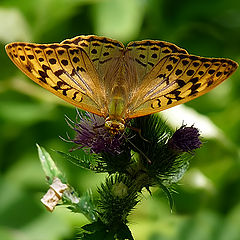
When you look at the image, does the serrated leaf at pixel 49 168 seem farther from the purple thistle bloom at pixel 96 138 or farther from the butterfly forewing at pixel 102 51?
the butterfly forewing at pixel 102 51

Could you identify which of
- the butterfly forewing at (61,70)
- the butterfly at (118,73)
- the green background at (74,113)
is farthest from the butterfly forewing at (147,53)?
the green background at (74,113)

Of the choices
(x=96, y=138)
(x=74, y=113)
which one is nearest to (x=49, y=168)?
(x=96, y=138)

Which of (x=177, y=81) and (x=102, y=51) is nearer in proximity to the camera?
(x=177, y=81)

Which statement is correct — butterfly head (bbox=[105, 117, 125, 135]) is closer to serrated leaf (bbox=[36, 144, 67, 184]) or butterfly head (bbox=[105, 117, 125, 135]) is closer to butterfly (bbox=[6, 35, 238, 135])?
butterfly (bbox=[6, 35, 238, 135])

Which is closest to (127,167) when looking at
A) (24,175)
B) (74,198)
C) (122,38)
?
(74,198)

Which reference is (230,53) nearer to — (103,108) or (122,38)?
(122,38)

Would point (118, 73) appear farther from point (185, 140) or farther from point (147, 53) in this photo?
point (185, 140)
